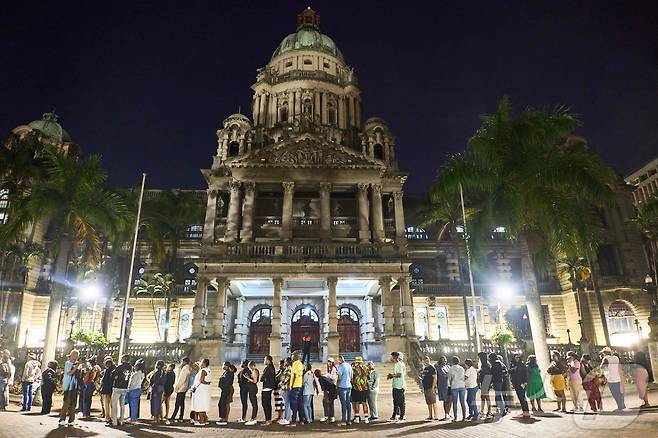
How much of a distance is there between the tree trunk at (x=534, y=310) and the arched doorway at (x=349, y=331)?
19.7 metres

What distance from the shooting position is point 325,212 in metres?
33.8

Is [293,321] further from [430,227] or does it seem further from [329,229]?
[430,227]

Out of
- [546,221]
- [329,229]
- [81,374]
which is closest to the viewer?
[81,374]

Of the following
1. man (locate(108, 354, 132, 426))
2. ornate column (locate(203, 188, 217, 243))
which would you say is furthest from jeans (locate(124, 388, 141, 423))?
ornate column (locate(203, 188, 217, 243))

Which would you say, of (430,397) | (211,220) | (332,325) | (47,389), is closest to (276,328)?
(332,325)

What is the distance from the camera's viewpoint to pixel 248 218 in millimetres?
33500

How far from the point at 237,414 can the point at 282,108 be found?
131 ft

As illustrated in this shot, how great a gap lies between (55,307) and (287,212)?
56.9ft

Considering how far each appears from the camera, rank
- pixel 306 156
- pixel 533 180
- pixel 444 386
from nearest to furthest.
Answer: pixel 444 386, pixel 533 180, pixel 306 156

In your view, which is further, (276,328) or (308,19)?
(308,19)

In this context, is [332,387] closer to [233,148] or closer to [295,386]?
[295,386]

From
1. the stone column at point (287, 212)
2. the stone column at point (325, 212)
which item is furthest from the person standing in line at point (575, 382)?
the stone column at point (287, 212)

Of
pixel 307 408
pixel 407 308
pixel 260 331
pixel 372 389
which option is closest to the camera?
pixel 307 408

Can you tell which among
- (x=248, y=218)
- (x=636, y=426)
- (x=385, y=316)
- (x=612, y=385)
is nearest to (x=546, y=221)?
(x=612, y=385)
